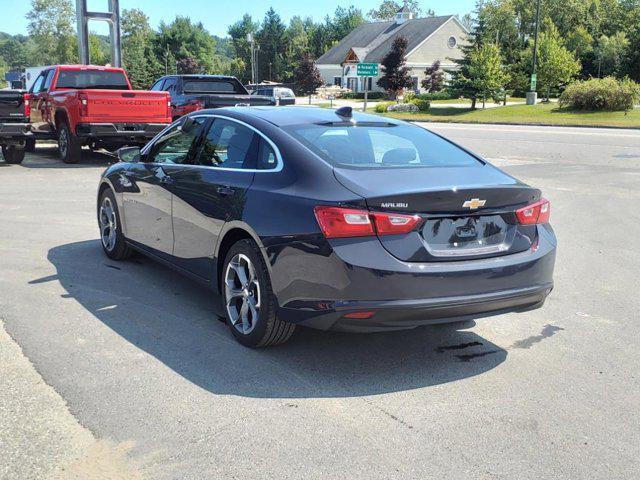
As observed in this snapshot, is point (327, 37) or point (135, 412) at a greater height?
point (327, 37)

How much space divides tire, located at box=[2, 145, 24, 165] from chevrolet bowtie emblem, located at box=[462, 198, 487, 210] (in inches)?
530

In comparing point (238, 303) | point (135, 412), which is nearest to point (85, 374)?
point (135, 412)

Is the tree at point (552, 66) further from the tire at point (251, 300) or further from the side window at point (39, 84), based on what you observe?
the tire at point (251, 300)

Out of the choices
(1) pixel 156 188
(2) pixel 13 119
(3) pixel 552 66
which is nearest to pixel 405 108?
(3) pixel 552 66

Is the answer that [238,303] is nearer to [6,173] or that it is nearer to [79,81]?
[6,173]

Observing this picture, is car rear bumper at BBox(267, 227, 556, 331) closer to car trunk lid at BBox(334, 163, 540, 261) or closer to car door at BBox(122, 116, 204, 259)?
car trunk lid at BBox(334, 163, 540, 261)

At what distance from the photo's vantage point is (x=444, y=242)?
13.8 feet

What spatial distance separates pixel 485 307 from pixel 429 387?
0.59 meters

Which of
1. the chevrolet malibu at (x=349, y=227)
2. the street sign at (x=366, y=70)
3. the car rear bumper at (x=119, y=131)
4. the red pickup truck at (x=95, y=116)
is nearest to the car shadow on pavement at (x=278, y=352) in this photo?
the chevrolet malibu at (x=349, y=227)

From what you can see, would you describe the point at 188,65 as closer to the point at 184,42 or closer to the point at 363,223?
the point at 184,42

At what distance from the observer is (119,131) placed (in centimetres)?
1505

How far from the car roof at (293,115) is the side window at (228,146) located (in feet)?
0.37

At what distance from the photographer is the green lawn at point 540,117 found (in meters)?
34.3

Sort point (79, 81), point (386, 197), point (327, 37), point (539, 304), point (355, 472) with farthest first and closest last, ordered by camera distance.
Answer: point (327, 37), point (79, 81), point (539, 304), point (386, 197), point (355, 472)
